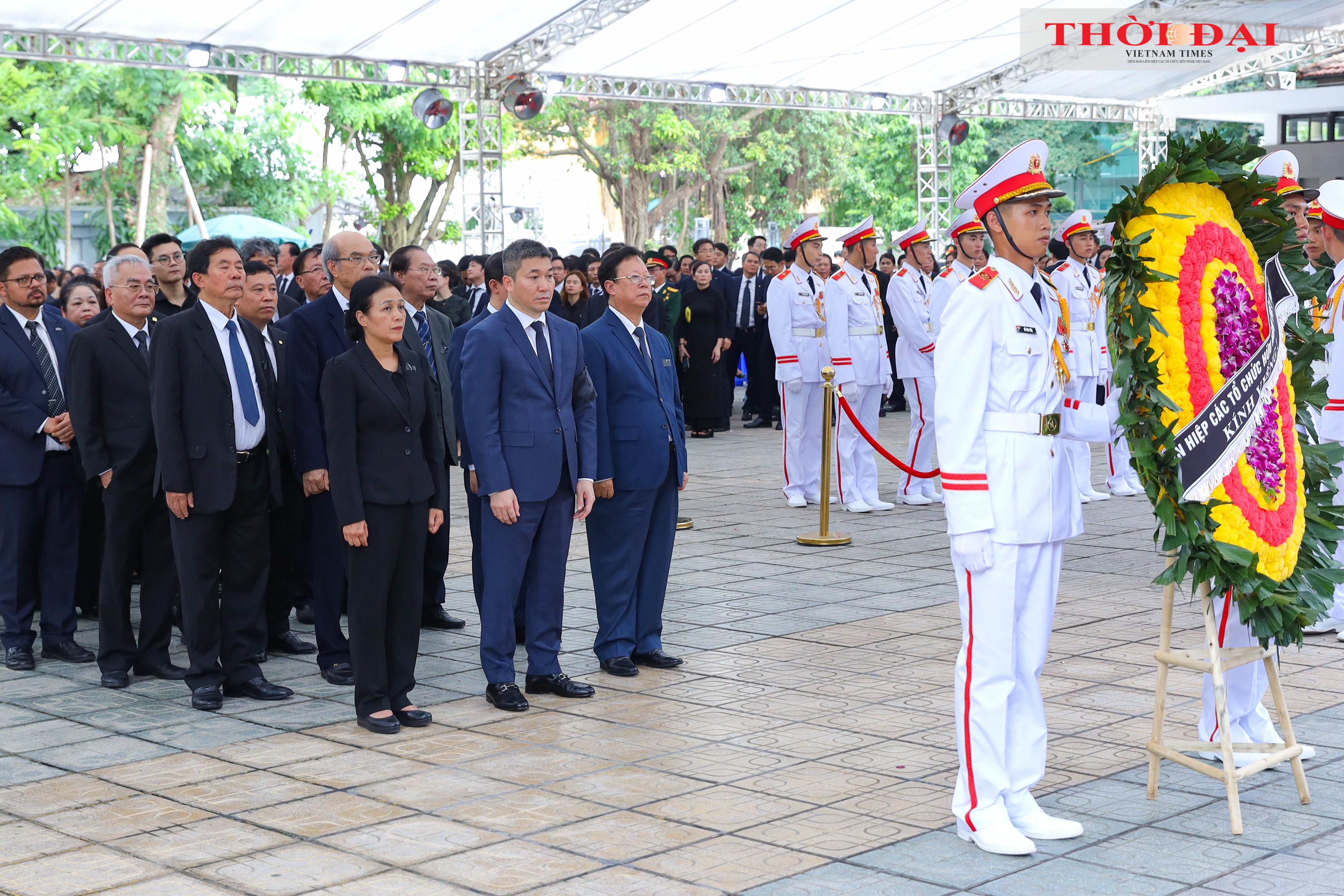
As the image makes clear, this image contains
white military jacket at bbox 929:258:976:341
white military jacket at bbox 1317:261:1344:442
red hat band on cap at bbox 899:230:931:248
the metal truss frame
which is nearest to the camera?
white military jacket at bbox 1317:261:1344:442

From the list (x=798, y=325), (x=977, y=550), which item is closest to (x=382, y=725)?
(x=977, y=550)

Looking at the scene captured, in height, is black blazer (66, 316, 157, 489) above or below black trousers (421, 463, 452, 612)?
above

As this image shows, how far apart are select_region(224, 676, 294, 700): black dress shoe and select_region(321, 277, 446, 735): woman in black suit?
526mm

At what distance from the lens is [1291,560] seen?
4.65 m

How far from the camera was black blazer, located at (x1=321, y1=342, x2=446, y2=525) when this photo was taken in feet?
18.4

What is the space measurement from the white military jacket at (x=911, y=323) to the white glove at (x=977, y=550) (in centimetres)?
678

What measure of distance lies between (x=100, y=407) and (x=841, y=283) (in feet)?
18.4

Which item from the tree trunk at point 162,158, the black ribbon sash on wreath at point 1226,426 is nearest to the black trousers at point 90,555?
the black ribbon sash on wreath at point 1226,426

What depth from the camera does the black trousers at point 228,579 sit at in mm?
6094

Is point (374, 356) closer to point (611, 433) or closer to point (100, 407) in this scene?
point (611, 433)

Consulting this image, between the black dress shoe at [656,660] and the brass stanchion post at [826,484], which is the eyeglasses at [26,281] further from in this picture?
the brass stanchion post at [826,484]

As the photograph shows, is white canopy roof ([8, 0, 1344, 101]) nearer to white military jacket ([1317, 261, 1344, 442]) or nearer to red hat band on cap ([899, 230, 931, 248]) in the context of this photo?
red hat band on cap ([899, 230, 931, 248])

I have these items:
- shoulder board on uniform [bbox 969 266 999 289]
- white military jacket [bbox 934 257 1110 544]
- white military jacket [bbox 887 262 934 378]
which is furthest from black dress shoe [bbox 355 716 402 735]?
white military jacket [bbox 887 262 934 378]

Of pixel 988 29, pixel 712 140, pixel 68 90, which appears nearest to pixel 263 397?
pixel 988 29
